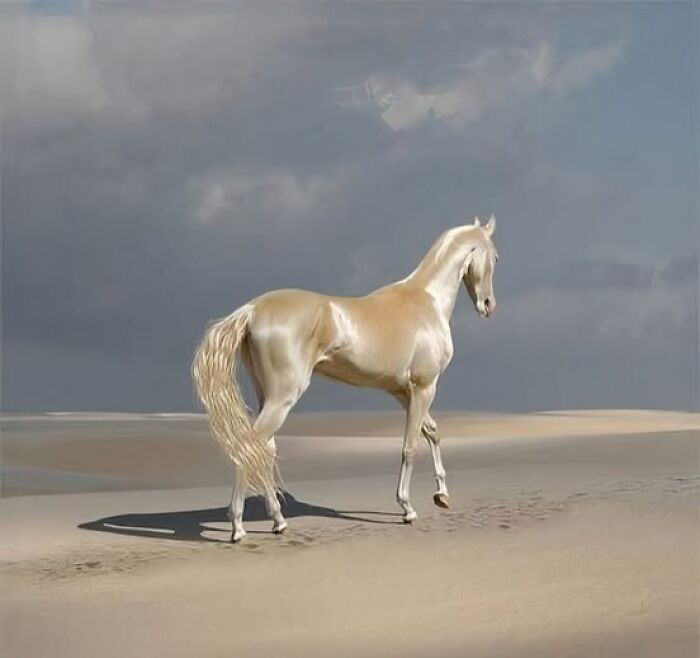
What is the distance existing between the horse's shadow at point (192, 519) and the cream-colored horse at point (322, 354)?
292mm

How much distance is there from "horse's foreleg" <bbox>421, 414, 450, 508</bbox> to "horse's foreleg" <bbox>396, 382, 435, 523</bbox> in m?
0.15

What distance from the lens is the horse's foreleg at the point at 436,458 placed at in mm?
4715

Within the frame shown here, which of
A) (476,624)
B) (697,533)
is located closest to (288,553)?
(476,624)

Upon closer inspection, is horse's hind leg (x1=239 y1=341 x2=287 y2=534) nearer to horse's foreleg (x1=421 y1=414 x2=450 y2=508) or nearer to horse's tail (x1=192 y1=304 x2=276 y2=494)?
horse's tail (x1=192 y1=304 x2=276 y2=494)

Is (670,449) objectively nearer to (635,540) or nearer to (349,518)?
(635,540)

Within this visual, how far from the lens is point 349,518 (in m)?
4.70

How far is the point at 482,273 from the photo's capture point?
15.8 ft

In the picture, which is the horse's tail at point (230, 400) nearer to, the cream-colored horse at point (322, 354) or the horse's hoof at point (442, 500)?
the cream-colored horse at point (322, 354)

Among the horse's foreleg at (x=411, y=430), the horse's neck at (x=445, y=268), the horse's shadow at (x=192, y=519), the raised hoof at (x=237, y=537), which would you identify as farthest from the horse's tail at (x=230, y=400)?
the horse's neck at (x=445, y=268)

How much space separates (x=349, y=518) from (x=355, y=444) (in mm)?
1256

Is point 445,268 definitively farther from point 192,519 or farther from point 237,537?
point 192,519

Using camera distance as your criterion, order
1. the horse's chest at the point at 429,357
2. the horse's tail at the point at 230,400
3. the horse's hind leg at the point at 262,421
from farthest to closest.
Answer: the horse's chest at the point at 429,357
the horse's hind leg at the point at 262,421
the horse's tail at the point at 230,400

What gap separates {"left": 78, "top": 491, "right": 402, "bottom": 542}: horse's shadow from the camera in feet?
14.9

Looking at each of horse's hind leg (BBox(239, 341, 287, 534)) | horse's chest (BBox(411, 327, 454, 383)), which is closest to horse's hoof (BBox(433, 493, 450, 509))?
horse's chest (BBox(411, 327, 454, 383))
